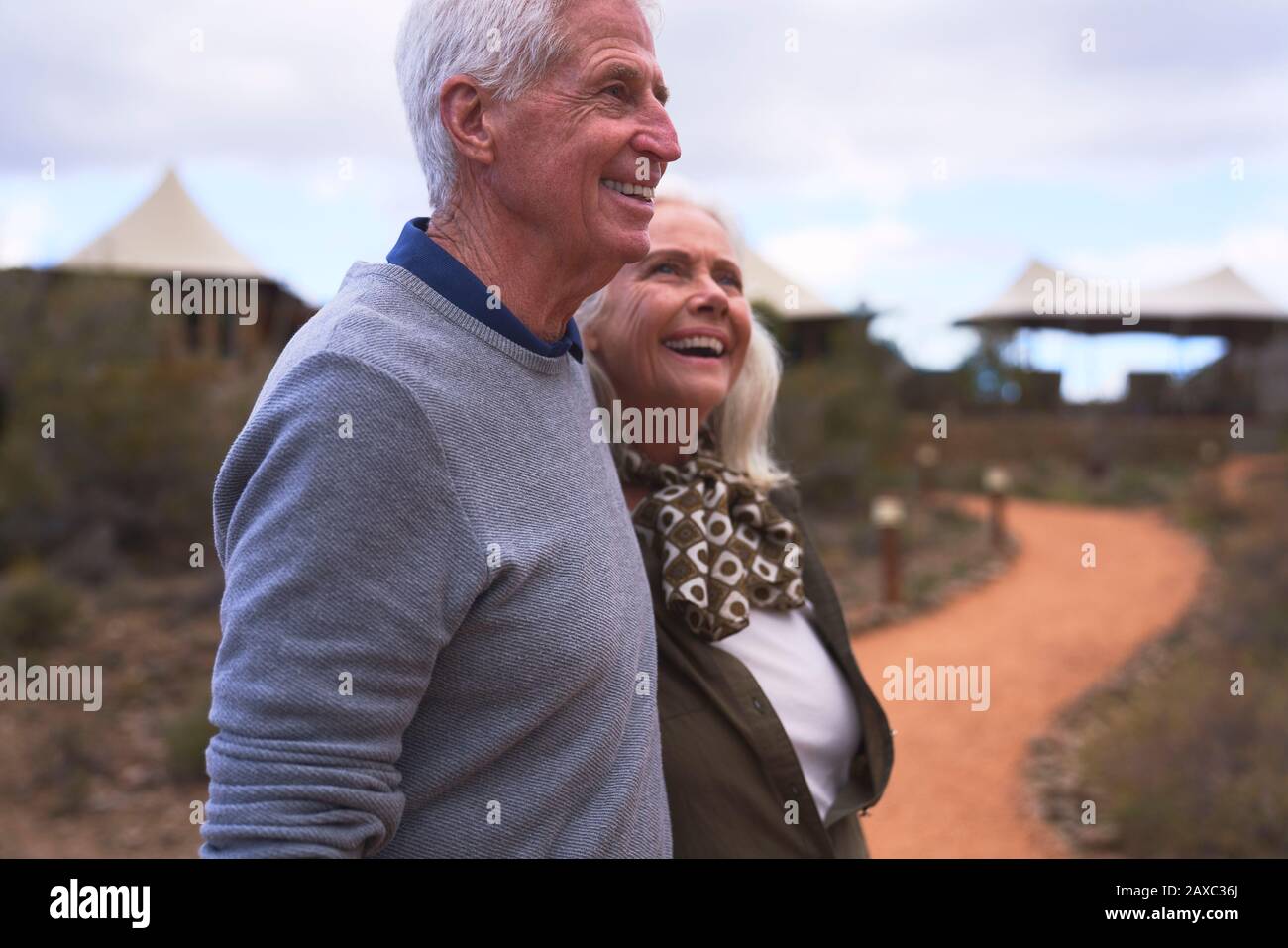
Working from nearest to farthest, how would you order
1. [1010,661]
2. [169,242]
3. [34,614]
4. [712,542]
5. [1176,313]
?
1. [712,542]
2. [34,614]
3. [1010,661]
4. [169,242]
5. [1176,313]

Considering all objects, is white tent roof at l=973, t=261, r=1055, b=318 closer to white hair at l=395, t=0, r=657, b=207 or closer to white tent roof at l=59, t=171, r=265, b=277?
white tent roof at l=59, t=171, r=265, b=277

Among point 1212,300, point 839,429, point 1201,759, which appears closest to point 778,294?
point 839,429

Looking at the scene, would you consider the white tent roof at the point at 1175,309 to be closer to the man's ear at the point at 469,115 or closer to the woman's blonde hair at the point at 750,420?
the woman's blonde hair at the point at 750,420

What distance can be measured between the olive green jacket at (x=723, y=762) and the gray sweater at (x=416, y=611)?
27 cm

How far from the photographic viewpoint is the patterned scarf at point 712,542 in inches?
78.3

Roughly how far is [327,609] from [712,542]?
38.8 inches

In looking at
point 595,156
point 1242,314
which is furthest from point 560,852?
point 1242,314

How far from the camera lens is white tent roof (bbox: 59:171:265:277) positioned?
20594mm

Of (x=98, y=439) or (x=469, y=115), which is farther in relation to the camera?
(x=98, y=439)

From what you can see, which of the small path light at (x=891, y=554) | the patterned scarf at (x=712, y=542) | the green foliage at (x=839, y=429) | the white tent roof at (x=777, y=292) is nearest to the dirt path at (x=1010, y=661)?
the small path light at (x=891, y=554)

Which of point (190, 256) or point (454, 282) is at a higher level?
point (190, 256)

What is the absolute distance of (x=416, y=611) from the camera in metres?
1.28

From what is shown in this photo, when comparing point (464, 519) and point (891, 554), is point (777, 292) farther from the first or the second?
point (464, 519)
